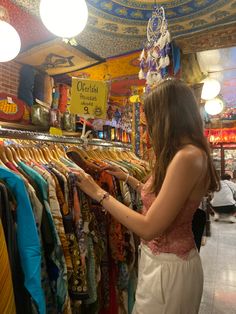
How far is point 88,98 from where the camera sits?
1818mm

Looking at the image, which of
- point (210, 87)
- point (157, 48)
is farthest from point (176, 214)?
point (210, 87)

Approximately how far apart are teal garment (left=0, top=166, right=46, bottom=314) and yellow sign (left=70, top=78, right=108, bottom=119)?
0.79 metres

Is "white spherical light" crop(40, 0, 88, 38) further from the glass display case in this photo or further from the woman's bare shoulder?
the glass display case

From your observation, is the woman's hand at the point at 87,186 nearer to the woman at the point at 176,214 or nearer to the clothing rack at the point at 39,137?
the woman at the point at 176,214

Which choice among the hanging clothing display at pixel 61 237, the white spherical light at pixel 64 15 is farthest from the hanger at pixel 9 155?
the white spherical light at pixel 64 15

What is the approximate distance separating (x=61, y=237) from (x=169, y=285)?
0.53 m

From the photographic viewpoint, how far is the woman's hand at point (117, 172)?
1.82 metres

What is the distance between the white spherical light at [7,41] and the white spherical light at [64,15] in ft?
2.31

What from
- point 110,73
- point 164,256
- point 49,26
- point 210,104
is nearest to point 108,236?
point 164,256

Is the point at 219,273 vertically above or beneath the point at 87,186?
beneath

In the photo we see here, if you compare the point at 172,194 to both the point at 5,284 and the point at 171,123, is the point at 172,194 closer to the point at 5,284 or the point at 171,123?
the point at 171,123

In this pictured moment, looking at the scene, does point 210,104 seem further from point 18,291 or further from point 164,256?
point 18,291

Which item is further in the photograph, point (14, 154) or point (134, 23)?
point (134, 23)

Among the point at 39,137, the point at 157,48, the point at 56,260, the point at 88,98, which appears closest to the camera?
the point at 56,260
